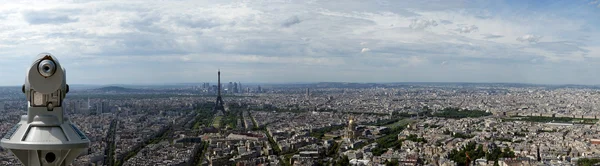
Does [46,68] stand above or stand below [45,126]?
above

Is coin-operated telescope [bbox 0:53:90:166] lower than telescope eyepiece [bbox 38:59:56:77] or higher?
lower

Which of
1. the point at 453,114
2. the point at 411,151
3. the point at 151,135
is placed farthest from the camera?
the point at 453,114

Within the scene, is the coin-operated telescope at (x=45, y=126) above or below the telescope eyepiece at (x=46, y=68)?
below

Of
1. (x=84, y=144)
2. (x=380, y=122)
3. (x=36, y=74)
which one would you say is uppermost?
(x=36, y=74)

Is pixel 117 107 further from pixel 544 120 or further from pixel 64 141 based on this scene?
pixel 64 141

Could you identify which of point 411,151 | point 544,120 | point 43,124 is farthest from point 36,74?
point 544,120
